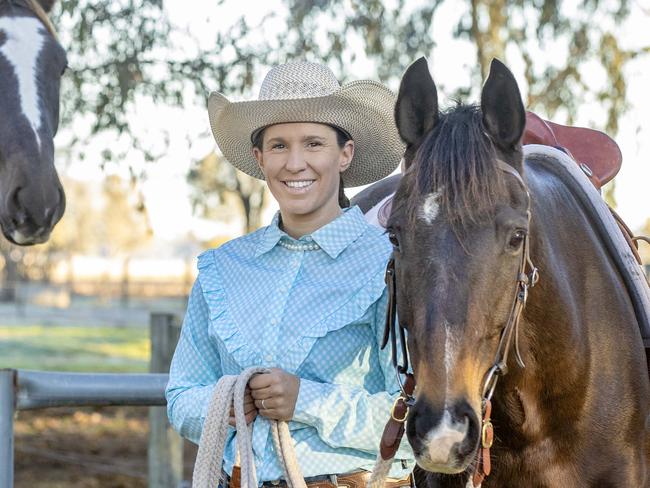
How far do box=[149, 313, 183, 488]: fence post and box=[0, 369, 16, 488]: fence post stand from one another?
1.66 meters

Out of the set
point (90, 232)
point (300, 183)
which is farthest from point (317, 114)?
point (90, 232)

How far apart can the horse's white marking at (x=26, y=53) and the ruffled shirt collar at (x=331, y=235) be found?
77.0 inches

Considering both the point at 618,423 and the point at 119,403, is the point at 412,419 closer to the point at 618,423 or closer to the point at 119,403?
the point at 618,423

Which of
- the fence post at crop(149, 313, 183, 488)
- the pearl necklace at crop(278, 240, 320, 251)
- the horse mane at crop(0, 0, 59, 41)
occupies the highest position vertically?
the horse mane at crop(0, 0, 59, 41)

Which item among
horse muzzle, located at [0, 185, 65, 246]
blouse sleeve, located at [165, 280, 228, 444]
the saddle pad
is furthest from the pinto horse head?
horse muzzle, located at [0, 185, 65, 246]

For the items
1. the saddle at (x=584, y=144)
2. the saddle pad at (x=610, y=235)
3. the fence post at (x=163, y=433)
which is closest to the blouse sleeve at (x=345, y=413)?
the saddle pad at (x=610, y=235)

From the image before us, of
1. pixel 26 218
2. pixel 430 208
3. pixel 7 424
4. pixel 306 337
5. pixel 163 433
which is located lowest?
pixel 163 433

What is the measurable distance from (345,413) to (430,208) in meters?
0.56

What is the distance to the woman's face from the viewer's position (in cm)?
239

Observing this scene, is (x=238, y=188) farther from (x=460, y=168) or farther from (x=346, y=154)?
(x=460, y=168)

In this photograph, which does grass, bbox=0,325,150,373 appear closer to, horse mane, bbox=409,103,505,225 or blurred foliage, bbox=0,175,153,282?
horse mane, bbox=409,103,505,225

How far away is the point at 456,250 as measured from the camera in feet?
6.57

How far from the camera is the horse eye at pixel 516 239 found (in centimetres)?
208

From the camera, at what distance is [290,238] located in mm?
2439
